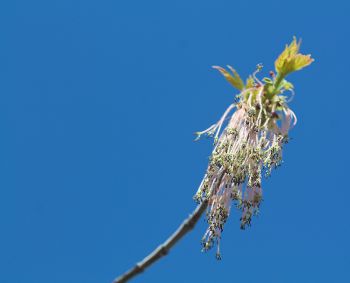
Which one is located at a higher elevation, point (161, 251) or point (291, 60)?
point (291, 60)

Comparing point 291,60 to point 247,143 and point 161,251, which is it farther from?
point 161,251

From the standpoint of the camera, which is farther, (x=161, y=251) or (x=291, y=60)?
(x=291, y=60)

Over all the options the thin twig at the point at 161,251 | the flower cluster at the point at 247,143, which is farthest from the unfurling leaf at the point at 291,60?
the thin twig at the point at 161,251

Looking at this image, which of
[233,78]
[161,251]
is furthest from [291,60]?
[161,251]

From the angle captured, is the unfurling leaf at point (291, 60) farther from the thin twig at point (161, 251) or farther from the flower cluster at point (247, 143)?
the thin twig at point (161, 251)

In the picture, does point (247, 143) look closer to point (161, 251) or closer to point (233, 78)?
point (233, 78)

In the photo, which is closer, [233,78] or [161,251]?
[161,251]

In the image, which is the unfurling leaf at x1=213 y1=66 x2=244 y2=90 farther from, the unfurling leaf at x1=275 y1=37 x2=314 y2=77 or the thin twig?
the thin twig

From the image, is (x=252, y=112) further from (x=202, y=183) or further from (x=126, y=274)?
(x=126, y=274)
